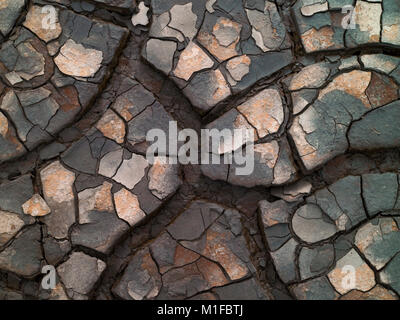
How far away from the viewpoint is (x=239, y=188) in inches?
65.7

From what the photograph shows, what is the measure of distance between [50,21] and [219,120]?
846 mm

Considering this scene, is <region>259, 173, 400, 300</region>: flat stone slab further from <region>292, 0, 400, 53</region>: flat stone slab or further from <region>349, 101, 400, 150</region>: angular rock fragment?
<region>292, 0, 400, 53</region>: flat stone slab

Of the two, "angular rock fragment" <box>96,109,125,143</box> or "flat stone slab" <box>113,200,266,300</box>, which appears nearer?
"flat stone slab" <box>113,200,266,300</box>

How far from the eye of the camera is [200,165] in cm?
168

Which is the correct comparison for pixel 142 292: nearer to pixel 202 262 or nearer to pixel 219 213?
pixel 202 262

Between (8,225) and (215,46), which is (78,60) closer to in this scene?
(215,46)

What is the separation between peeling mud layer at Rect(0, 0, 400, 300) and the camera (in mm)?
1576

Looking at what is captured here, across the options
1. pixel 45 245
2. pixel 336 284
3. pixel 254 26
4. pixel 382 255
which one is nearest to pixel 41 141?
pixel 45 245

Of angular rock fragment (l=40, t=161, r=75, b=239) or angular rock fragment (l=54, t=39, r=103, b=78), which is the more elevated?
angular rock fragment (l=54, t=39, r=103, b=78)

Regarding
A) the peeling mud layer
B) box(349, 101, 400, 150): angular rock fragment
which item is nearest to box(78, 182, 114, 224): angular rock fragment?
the peeling mud layer

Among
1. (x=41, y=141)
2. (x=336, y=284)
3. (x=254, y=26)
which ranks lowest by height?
(x=336, y=284)

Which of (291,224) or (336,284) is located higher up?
(291,224)

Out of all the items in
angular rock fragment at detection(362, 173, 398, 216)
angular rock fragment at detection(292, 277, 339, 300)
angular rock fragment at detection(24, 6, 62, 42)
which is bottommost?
angular rock fragment at detection(292, 277, 339, 300)

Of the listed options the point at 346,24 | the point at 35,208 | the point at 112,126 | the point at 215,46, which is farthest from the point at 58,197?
the point at 346,24
